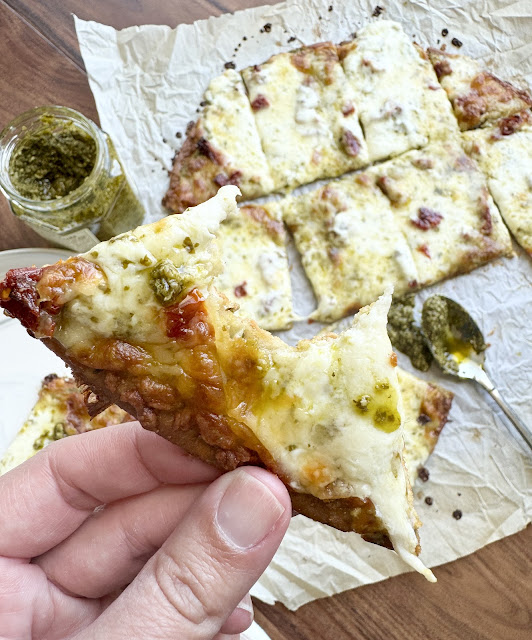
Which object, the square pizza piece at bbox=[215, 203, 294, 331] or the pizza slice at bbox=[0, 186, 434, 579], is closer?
the pizza slice at bbox=[0, 186, 434, 579]

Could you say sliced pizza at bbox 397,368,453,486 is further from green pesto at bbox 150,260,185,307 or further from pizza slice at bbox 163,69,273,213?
green pesto at bbox 150,260,185,307

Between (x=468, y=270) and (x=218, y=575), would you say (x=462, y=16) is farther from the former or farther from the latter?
(x=218, y=575)

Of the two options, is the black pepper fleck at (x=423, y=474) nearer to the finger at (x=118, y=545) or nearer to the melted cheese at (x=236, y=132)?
the finger at (x=118, y=545)

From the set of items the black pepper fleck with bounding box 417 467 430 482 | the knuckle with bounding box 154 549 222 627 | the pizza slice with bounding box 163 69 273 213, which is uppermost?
the pizza slice with bounding box 163 69 273 213

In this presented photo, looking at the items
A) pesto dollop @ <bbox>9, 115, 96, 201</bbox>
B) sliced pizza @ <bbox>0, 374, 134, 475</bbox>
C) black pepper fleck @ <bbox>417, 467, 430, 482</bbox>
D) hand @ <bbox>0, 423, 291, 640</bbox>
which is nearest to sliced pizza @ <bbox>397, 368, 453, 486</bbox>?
black pepper fleck @ <bbox>417, 467, 430, 482</bbox>

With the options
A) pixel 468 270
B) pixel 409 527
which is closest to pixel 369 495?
pixel 409 527

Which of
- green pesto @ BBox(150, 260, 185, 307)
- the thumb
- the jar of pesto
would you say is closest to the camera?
green pesto @ BBox(150, 260, 185, 307)

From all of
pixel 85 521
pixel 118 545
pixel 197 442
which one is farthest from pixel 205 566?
pixel 85 521
